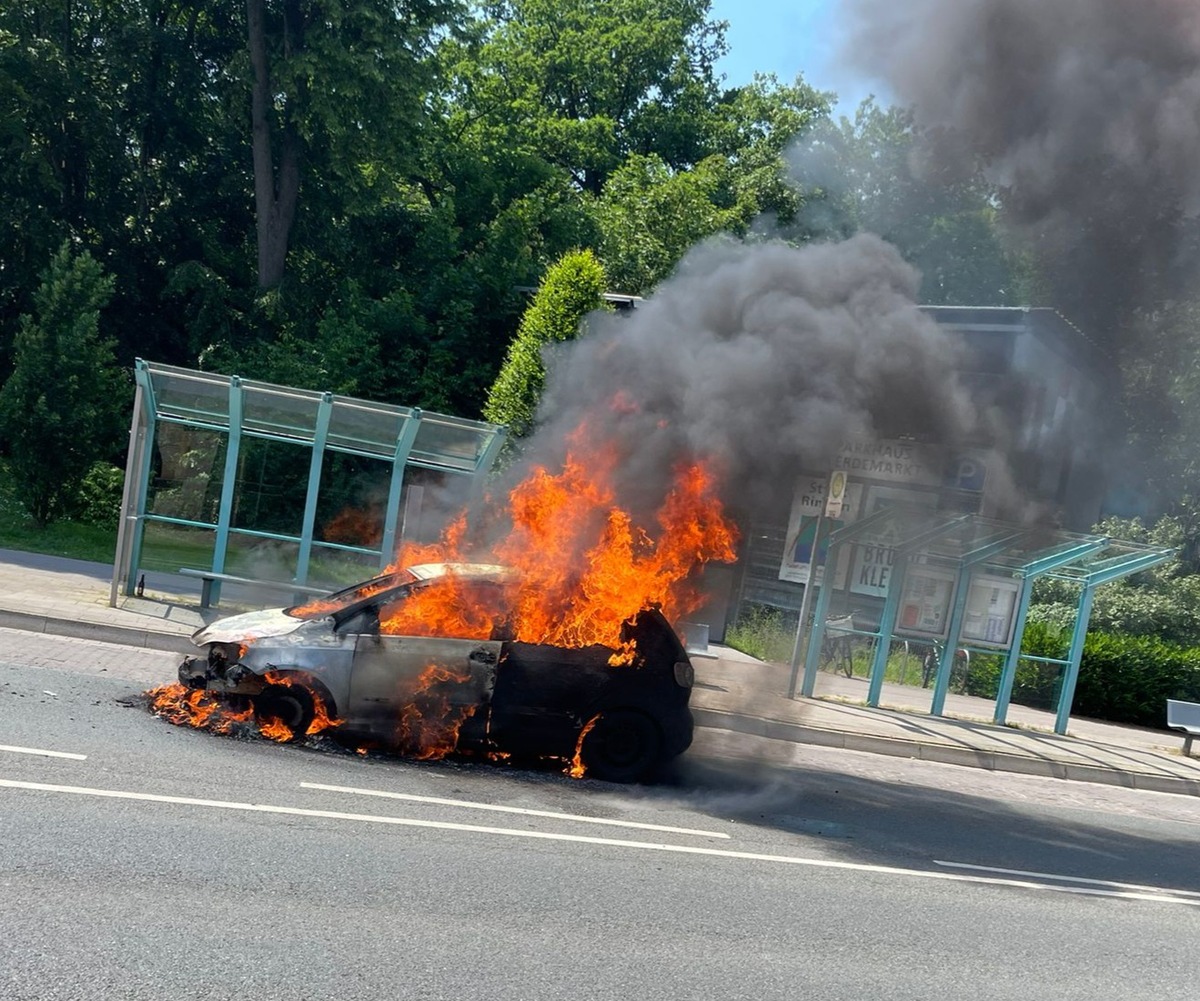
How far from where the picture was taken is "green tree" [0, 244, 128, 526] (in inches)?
766

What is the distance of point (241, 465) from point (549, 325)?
18.0 feet

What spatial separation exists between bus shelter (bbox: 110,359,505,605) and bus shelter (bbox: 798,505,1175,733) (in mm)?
4828

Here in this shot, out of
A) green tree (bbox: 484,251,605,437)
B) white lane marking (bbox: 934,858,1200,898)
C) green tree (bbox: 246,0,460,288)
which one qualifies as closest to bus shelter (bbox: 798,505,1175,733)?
green tree (bbox: 484,251,605,437)

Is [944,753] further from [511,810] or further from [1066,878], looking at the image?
[511,810]

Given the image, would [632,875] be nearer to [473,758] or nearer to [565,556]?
[473,758]

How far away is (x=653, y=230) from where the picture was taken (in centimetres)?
2761

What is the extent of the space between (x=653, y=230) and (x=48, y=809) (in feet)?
75.5

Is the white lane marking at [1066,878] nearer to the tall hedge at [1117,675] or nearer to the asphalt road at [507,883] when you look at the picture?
the asphalt road at [507,883]

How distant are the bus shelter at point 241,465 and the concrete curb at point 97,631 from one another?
1345 millimetres

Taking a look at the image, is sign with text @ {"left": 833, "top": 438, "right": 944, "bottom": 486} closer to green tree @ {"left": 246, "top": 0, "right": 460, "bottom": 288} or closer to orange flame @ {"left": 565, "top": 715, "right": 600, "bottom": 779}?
orange flame @ {"left": 565, "top": 715, "right": 600, "bottom": 779}

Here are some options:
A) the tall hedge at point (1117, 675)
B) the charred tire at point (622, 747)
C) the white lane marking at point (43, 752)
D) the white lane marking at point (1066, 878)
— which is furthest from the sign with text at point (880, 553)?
the white lane marking at point (43, 752)

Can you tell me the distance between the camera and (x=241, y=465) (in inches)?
633

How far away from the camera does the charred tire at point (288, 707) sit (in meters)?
8.68

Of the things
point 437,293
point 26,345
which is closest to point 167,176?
point 437,293
